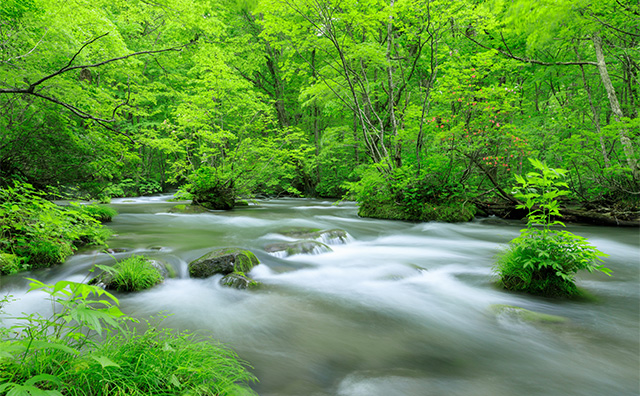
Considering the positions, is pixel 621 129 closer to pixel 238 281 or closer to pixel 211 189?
pixel 238 281

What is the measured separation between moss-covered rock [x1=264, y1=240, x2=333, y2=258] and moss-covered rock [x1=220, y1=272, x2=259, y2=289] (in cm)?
136

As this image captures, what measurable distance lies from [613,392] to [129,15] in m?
19.8

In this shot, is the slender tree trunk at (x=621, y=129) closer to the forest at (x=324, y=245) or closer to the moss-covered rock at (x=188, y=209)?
the forest at (x=324, y=245)

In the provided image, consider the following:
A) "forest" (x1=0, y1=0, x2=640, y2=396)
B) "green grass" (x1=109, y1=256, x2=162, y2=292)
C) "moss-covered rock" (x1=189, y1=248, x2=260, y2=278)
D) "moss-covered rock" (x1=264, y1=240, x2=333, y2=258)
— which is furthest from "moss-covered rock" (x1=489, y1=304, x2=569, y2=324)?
"green grass" (x1=109, y1=256, x2=162, y2=292)

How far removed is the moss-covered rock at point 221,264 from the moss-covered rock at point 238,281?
9.7 inches

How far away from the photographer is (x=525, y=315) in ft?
10.9

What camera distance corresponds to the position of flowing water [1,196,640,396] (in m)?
2.39

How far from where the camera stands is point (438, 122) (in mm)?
9594

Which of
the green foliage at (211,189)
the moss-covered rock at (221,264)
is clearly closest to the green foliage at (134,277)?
the moss-covered rock at (221,264)

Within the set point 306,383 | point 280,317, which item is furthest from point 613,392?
point 280,317

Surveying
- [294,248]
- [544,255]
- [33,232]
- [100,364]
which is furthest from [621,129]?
[33,232]

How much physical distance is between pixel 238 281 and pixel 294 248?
175 centimetres

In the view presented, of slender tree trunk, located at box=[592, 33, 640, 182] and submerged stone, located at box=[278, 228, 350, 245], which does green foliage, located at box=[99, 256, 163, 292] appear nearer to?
submerged stone, located at box=[278, 228, 350, 245]

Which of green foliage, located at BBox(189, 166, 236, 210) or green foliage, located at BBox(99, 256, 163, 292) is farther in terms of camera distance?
green foliage, located at BBox(189, 166, 236, 210)
